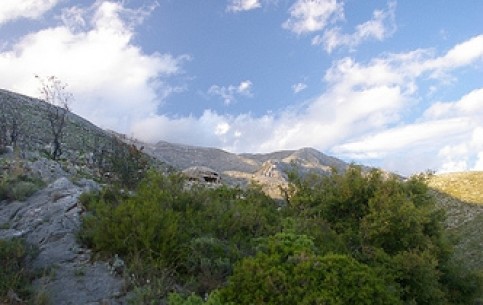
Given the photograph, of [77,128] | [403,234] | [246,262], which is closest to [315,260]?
[246,262]

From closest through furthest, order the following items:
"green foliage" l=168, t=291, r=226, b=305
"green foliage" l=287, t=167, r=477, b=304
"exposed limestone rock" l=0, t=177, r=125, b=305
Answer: "green foliage" l=168, t=291, r=226, b=305
"exposed limestone rock" l=0, t=177, r=125, b=305
"green foliage" l=287, t=167, r=477, b=304

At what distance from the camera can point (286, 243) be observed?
27.5ft

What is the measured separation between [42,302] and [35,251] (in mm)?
1710

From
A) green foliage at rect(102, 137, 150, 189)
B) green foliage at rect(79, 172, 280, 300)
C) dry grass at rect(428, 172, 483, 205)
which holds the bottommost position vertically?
green foliage at rect(79, 172, 280, 300)

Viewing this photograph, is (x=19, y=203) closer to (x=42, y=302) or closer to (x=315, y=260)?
(x=42, y=302)

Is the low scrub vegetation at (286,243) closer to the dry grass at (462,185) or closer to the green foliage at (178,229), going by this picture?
the green foliage at (178,229)

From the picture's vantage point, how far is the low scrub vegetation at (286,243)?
289 inches

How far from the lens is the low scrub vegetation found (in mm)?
7352

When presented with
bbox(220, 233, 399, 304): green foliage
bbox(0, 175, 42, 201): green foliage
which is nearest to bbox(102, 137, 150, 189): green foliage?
bbox(0, 175, 42, 201): green foliage

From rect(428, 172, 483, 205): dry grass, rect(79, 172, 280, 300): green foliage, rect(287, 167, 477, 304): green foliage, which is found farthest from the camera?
rect(428, 172, 483, 205): dry grass

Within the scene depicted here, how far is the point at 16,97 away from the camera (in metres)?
59.1

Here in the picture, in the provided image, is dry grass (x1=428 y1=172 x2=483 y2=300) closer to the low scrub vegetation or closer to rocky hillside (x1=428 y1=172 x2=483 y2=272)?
rocky hillside (x1=428 y1=172 x2=483 y2=272)

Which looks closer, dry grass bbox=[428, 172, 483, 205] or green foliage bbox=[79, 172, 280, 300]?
green foliage bbox=[79, 172, 280, 300]

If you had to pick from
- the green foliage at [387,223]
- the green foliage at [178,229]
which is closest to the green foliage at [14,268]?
the green foliage at [178,229]
